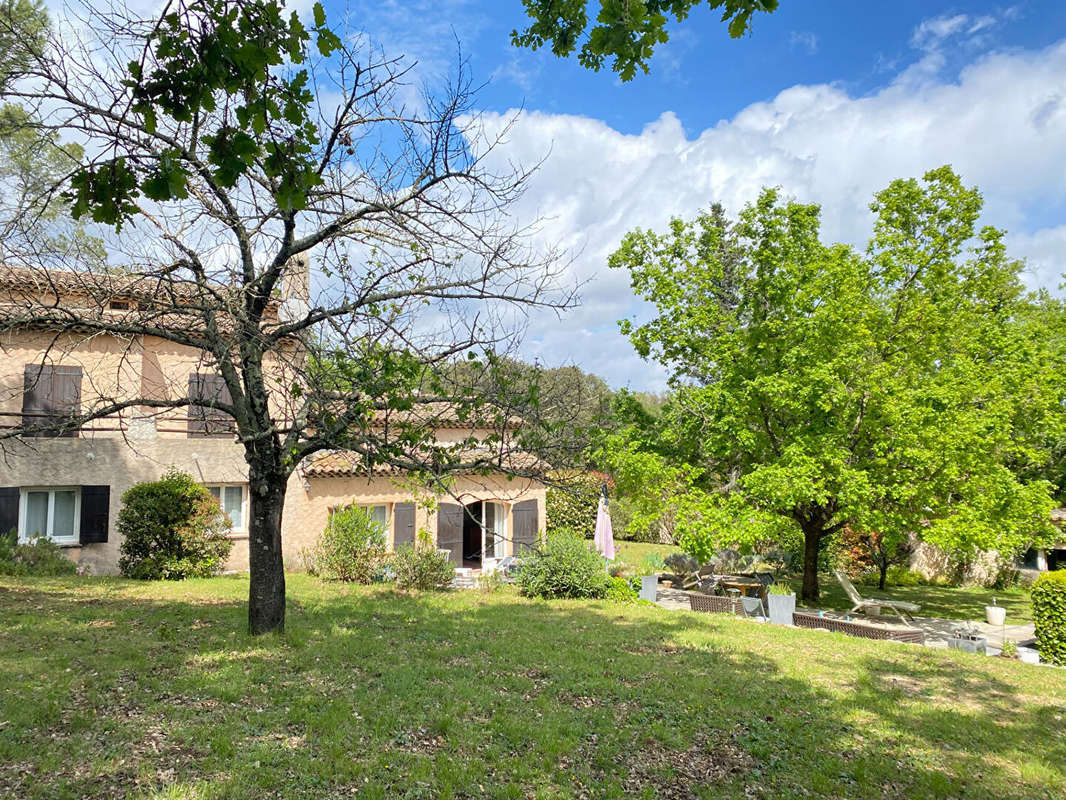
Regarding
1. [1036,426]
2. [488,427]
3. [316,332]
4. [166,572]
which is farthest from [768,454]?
[166,572]

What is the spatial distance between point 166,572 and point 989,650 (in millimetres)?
16466

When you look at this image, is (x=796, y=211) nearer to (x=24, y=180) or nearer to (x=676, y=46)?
(x=676, y=46)

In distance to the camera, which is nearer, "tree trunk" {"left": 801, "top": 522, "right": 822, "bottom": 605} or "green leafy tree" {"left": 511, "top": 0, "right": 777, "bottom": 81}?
"green leafy tree" {"left": 511, "top": 0, "right": 777, "bottom": 81}

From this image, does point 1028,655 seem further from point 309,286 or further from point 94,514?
point 94,514

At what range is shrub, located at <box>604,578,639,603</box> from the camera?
1395cm

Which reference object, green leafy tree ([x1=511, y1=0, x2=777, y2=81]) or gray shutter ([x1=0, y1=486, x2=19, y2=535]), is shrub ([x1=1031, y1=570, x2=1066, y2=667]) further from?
gray shutter ([x1=0, y1=486, x2=19, y2=535])

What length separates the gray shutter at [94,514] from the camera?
13.7m

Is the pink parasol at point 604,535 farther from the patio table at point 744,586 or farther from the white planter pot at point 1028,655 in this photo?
the white planter pot at point 1028,655

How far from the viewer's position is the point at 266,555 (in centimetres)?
751

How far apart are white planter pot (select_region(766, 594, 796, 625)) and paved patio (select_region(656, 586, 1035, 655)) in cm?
95

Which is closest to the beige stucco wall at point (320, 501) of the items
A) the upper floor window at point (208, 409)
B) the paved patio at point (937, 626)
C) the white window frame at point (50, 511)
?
the upper floor window at point (208, 409)

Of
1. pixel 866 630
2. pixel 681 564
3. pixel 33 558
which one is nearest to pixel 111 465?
pixel 33 558

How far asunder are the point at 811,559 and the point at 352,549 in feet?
37.6

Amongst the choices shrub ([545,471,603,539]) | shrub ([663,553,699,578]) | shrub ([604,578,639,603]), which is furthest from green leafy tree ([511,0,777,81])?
shrub ([545,471,603,539])
